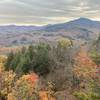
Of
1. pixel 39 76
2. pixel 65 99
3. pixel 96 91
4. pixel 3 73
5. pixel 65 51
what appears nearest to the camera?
pixel 96 91

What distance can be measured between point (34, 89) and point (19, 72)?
55.1ft

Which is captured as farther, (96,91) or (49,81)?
(49,81)

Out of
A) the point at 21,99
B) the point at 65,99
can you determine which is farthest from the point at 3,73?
the point at 65,99

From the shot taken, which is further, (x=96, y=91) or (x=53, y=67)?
(x=53, y=67)

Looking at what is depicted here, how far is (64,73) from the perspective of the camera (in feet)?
273

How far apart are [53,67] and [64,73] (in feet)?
24.6

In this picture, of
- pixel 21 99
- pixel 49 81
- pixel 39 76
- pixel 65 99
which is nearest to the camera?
pixel 65 99

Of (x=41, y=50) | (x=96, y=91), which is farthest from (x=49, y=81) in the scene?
(x=96, y=91)

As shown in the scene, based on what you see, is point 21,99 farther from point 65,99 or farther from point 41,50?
point 41,50

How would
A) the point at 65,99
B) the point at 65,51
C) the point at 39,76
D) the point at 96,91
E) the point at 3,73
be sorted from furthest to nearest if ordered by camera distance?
the point at 65,51 < the point at 3,73 < the point at 39,76 < the point at 65,99 < the point at 96,91

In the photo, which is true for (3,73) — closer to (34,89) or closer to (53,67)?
(53,67)

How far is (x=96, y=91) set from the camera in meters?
45.8

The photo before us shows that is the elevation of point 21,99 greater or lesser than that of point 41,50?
lesser

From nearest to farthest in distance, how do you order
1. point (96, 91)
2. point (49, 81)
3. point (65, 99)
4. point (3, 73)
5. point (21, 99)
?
point (96, 91), point (65, 99), point (21, 99), point (49, 81), point (3, 73)
